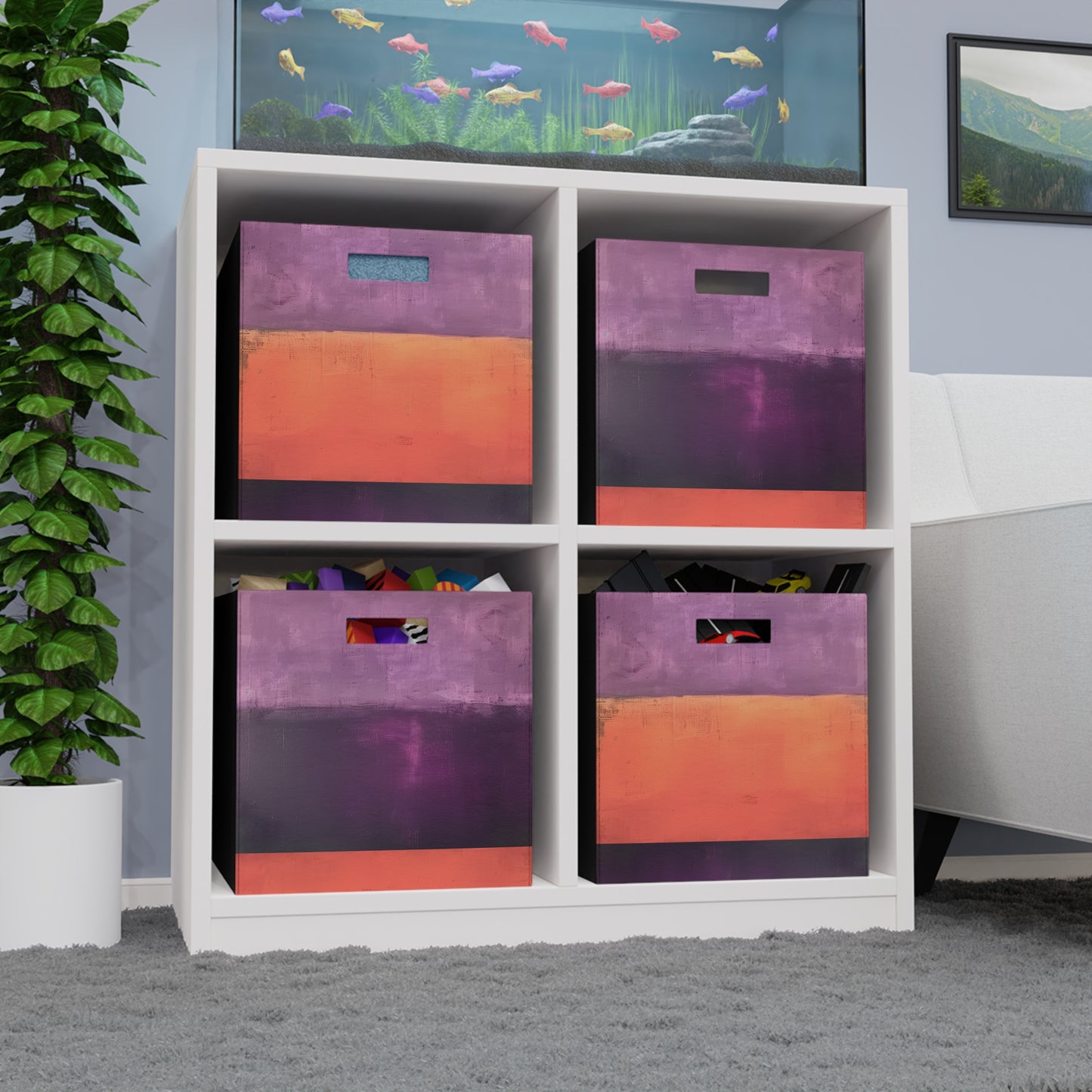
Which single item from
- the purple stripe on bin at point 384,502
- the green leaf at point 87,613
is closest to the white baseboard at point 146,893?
the green leaf at point 87,613

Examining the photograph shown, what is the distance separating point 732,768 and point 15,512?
3.15ft

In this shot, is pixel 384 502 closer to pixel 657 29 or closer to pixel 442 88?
pixel 442 88

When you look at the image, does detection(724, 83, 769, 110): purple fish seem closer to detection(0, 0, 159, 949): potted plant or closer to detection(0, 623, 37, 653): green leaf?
detection(0, 0, 159, 949): potted plant

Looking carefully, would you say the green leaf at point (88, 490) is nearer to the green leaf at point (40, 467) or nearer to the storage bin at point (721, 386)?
the green leaf at point (40, 467)

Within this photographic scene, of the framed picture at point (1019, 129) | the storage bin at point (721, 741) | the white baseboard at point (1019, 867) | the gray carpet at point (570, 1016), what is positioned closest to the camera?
the gray carpet at point (570, 1016)

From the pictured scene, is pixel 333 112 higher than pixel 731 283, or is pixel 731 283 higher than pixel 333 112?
pixel 333 112

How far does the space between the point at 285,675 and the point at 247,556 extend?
0.46 metres

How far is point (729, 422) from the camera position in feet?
5.60

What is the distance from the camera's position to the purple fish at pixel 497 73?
1.67 meters

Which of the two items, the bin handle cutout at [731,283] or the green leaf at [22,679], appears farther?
the bin handle cutout at [731,283]

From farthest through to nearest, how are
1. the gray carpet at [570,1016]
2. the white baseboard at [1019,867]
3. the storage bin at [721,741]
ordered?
1. the white baseboard at [1019,867]
2. the storage bin at [721,741]
3. the gray carpet at [570,1016]

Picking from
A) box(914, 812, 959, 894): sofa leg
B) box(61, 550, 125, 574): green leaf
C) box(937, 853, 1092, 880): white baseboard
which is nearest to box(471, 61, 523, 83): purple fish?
box(61, 550, 125, 574): green leaf

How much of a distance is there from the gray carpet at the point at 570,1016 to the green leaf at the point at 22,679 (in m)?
0.32

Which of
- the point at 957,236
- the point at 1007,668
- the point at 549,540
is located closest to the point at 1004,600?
the point at 1007,668
